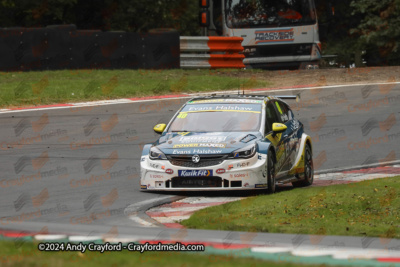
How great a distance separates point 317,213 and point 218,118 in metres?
3.42

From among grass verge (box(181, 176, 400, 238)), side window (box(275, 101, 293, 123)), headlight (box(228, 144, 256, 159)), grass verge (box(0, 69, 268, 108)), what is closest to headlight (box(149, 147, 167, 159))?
headlight (box(228, 144, 256, 159))

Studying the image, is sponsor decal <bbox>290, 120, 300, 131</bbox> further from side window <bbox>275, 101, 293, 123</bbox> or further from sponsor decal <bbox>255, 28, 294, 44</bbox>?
sponsor decal <bbox>255, 28, 294, 44</bbox>

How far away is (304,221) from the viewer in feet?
34.4

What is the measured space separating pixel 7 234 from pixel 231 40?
2233cm

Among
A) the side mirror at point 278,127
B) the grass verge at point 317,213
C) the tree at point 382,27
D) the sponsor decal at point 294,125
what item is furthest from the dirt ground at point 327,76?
the grass verge at point 317,213

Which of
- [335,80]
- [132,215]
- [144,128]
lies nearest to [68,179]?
[132,215]

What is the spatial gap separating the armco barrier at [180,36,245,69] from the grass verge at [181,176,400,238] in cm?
1657

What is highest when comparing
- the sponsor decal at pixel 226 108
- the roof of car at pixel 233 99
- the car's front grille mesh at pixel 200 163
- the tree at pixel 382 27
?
the roof of car at pixel 233 99

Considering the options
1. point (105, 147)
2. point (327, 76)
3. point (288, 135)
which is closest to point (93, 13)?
point (327, 76)

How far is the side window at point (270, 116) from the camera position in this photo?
546 inches

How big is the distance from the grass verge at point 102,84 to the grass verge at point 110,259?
15658 mm

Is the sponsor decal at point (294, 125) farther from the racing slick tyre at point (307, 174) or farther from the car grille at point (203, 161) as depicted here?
the car grille at point (203, 161)

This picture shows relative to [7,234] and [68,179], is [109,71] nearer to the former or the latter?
[68,179]

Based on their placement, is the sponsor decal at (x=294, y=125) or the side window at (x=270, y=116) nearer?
the side window at (x=270, y=116)
